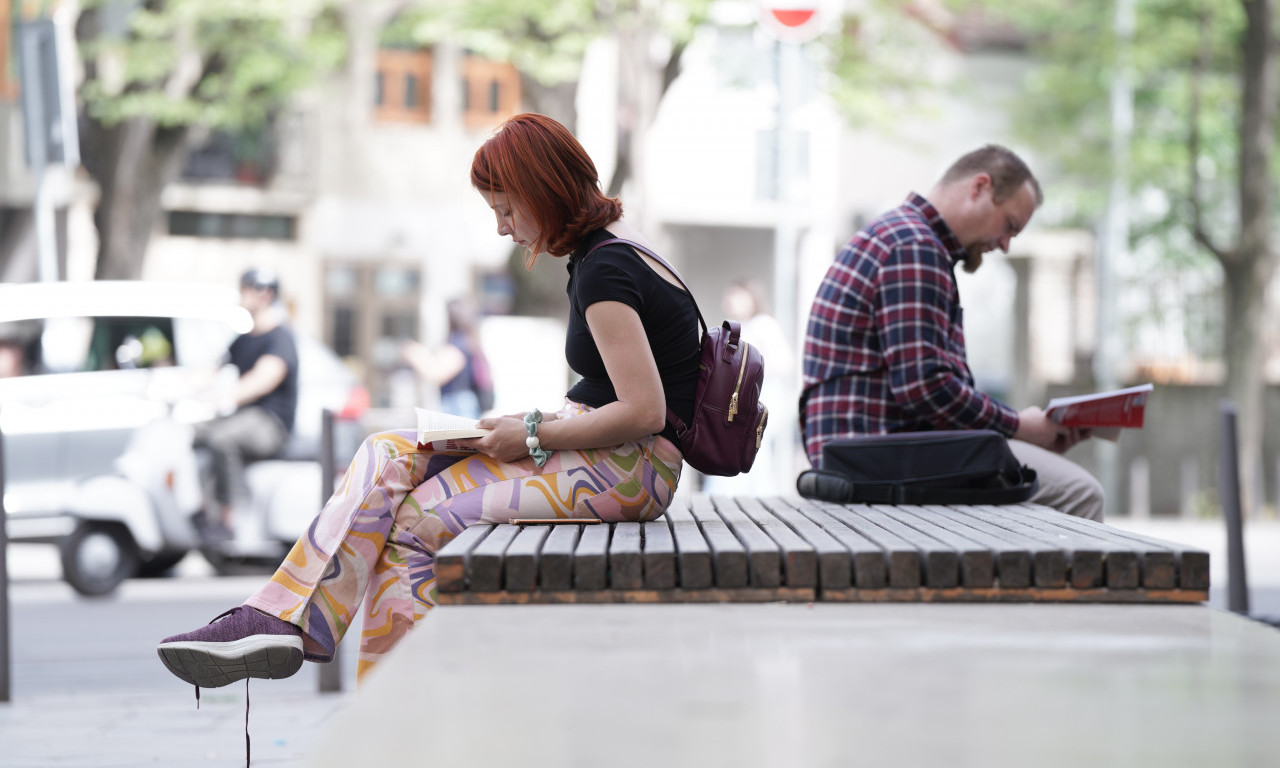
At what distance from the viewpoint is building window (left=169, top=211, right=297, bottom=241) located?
2869 centimetres

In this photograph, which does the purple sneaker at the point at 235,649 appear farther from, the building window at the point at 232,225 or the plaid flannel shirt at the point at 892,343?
the building window at the point at 232,225

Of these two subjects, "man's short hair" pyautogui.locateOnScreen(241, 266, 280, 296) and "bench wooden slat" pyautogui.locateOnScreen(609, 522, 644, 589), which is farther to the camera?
"man's short hair" pyautogui.locateOnScreen(241, 266, 280, 296)

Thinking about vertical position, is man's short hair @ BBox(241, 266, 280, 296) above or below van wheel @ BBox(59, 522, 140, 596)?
above

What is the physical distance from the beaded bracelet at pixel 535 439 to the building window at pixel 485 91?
87.4ft

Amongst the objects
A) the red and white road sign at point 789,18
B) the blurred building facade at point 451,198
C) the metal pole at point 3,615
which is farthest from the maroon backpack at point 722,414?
the blurred building facade at point 451,198

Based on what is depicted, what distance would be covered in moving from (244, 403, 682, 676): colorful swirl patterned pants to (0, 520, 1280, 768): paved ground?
0.57 meters

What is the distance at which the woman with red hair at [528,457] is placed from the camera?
352cm

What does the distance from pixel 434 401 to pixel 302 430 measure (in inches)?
207

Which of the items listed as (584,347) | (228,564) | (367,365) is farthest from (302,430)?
(367,365)

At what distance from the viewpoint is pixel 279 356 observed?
1037 centimetres

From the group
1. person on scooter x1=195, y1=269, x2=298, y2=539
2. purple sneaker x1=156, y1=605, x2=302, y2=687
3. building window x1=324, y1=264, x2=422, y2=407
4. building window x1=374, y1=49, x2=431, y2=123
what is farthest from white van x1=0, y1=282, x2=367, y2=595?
building window x1=374, y1=49, x2=431, y2=123

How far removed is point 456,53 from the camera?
29.8 m

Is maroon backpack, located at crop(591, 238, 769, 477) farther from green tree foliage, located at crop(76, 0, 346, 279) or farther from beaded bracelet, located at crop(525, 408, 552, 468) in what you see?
green tree foliage, located at crop(76, 0, 346, 279)

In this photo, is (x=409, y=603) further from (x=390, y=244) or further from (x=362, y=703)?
(x=390, y=244)
